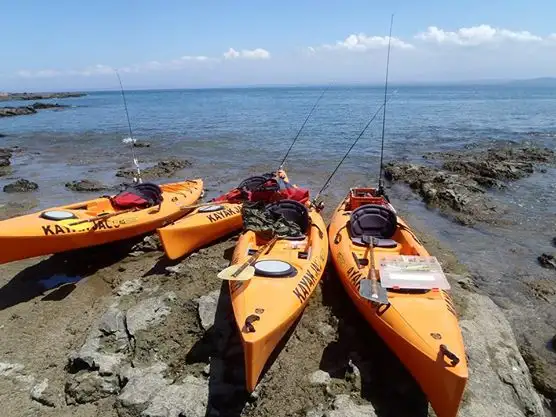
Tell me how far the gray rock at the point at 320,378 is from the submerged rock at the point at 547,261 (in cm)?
585

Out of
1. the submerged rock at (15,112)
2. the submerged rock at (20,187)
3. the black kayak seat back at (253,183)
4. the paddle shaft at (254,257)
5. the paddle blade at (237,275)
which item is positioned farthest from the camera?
the submerged rock at (15,112)

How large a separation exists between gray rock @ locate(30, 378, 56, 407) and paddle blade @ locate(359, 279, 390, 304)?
12.6 ft

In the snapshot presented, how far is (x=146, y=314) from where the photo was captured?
19.4 feet

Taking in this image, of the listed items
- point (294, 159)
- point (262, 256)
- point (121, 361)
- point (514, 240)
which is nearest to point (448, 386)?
point (262, 256)

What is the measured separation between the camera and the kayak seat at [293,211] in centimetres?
782

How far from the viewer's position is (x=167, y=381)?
4.82 m

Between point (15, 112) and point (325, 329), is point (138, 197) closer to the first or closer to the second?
point (325, 329)

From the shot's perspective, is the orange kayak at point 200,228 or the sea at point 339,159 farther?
the sea at point 339,159

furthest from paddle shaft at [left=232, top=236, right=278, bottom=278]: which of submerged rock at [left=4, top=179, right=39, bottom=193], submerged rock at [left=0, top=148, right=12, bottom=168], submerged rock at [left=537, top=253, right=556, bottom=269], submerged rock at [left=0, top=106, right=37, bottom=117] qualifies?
submerged rock at [left=0, top=106, right=37, bottom=117]

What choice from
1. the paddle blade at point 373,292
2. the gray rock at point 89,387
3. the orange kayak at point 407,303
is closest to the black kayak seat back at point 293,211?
the orange kayak at point 407,303

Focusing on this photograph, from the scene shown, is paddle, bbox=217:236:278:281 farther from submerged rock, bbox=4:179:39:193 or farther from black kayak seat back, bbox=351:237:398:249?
submerged rock, bbox=4:179:39:193

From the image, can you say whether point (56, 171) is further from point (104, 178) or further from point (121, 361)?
point (121, 361)

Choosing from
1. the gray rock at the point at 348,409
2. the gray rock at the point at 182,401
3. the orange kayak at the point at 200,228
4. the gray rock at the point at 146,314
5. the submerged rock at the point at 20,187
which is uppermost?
the orange kayak at the point at 200,228

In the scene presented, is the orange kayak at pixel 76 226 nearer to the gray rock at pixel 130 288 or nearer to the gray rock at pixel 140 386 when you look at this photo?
the gray rock at pixel 130 288
